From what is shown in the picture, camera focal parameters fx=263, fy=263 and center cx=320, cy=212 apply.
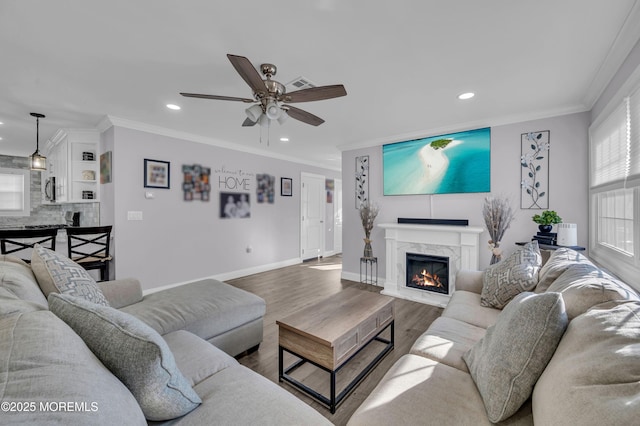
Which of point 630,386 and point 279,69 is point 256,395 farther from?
point 279,69

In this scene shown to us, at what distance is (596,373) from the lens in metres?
0.71

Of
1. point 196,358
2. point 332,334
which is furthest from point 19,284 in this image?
point 332,334

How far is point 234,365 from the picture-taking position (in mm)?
1379

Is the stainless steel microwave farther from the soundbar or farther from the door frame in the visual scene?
the soundbar

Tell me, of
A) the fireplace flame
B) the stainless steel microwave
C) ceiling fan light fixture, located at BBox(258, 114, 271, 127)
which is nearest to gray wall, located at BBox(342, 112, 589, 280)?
the fireplace flame

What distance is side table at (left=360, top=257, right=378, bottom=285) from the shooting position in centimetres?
428

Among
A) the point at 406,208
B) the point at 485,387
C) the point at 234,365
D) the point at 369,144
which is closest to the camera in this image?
the point at 485,387

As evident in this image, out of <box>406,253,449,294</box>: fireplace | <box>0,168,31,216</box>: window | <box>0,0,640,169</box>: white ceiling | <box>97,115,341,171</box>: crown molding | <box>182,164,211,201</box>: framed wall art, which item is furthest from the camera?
<box>0,168,31,216</box>: window

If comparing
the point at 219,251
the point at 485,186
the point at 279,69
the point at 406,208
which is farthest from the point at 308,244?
the point at 279,69

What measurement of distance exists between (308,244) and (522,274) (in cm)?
475

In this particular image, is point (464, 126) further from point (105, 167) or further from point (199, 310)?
point (105, 167)

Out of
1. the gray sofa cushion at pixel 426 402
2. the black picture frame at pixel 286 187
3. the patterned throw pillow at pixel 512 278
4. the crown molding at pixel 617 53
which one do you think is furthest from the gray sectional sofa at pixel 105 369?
the black picture frame at pixel 286 187

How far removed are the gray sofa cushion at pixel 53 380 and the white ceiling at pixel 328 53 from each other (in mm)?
1750

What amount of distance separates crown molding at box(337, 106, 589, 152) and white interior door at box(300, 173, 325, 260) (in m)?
1.84
